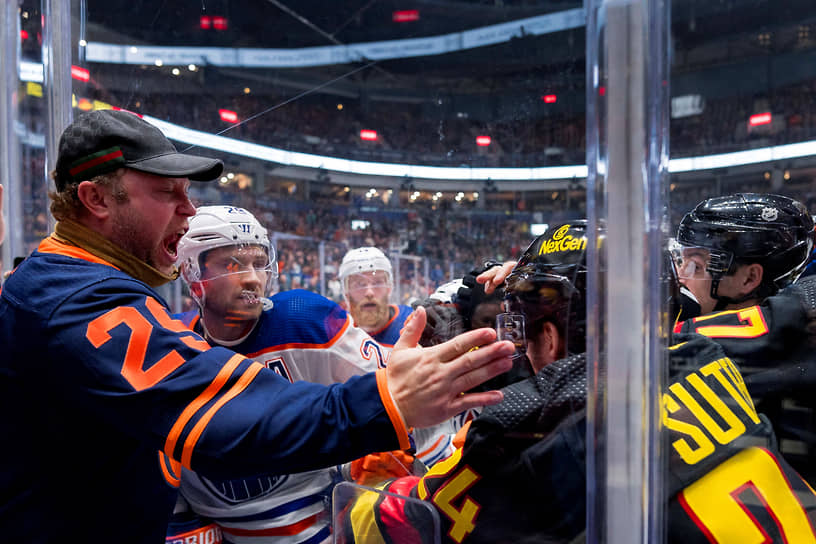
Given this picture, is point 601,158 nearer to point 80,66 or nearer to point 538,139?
point 538,139

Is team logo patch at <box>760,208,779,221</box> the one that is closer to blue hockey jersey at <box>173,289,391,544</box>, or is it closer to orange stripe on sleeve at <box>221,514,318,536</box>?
blue hockey jersey at <box>173,289,391,544</box>

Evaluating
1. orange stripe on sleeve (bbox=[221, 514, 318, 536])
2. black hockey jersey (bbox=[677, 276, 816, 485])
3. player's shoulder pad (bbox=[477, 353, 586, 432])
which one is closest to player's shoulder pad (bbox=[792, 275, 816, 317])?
black hockey jersey (bbox=[677, 276, 816, 485])

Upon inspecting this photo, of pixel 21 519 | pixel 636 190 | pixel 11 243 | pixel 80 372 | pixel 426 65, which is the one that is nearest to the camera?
pixel 636 190

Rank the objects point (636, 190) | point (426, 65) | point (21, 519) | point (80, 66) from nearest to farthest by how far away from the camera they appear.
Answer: point (636, 190) < point (21, 519) < point (426, 65) < point (80, 66)

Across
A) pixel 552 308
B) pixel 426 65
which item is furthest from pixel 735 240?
pixel 426 65

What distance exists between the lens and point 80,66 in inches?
73.8

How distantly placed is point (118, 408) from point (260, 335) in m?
0.71

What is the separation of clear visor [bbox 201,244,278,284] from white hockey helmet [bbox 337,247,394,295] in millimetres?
214

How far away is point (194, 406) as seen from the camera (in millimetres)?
792

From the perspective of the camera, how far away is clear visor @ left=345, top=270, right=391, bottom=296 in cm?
138

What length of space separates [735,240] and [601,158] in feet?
1.36

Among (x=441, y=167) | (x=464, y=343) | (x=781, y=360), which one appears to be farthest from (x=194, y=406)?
(x=781, y=360)

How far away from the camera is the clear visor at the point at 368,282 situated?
1.38 meters

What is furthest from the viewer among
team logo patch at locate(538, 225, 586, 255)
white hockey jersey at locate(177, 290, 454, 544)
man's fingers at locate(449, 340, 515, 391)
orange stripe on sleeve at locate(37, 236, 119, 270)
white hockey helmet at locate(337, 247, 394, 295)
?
white hockey jersey at locate(177, 290, 454, 544)
